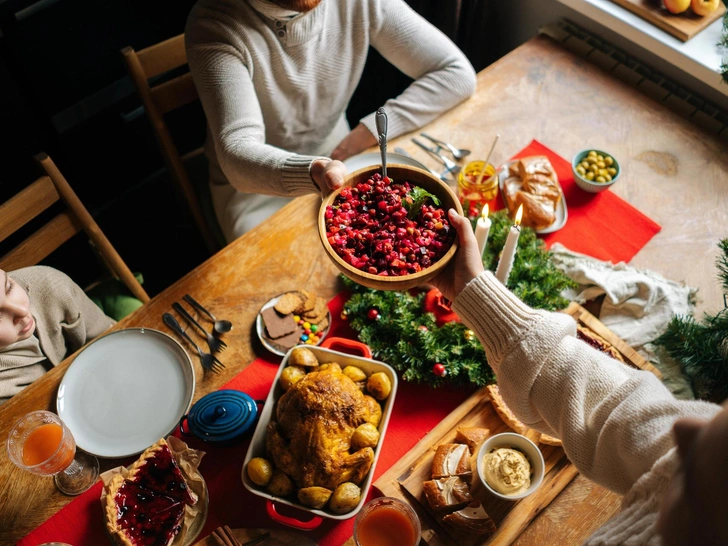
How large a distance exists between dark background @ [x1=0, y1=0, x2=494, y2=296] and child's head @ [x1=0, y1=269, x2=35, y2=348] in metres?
0.94

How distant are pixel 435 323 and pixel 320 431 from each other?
44 cm

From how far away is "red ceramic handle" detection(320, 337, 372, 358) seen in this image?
4.17 feet

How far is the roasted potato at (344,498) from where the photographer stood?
3.39ft

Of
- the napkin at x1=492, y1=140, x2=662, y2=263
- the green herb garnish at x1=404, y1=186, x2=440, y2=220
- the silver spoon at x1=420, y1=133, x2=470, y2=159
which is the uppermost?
the green herb garnish at x1=404, y1=186, x2=440, y2=220

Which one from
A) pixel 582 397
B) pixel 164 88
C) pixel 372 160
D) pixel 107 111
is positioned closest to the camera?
pixel 582 397

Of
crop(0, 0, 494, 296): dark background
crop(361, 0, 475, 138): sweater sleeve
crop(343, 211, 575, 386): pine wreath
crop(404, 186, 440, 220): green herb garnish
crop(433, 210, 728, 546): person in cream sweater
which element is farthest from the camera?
crop(0, 0, 494, 296): dark background

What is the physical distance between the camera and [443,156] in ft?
5.45

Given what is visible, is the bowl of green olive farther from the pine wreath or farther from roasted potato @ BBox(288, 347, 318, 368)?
roasted potato @ BBox(288, 347, 318, 368)

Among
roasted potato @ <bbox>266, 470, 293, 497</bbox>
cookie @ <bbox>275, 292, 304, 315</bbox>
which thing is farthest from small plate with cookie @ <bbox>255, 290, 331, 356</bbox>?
roasted potato @ <bbox>266, 470, 293, 497</bbox>

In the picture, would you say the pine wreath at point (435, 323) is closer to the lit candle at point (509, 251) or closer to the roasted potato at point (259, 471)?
the lit candle at point (509, 251)

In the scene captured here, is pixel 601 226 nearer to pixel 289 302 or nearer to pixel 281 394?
pixel 289 302

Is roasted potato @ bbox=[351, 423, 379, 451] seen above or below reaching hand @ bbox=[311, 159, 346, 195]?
below

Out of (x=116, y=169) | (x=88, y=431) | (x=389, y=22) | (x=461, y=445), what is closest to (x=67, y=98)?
(x=116, y=169)

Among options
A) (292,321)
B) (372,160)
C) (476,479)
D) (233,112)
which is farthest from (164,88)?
(476,479)
